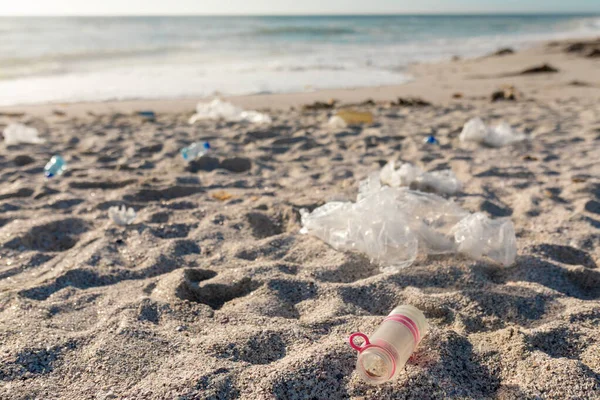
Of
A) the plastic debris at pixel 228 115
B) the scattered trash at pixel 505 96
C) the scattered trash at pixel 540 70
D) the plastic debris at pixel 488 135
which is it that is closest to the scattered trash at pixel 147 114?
the plastic debris at pixel 228 115

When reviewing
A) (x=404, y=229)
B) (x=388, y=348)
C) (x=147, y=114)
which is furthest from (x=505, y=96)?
(x=388, y=348)

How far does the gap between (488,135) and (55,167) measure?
2817mm

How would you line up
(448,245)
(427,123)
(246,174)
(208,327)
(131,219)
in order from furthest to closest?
(427,123) < (246,174) < (131,219) < (448,245) < (208,327)

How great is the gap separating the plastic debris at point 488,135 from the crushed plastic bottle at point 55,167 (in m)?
2.64

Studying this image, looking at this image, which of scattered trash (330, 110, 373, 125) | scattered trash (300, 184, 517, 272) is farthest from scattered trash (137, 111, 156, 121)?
scattered trash (300, 184, 517, 272)

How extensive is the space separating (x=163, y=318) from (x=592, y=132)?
11.2 feet

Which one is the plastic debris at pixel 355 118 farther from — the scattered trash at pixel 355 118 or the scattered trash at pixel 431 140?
the scattered trash at pixel 431 140

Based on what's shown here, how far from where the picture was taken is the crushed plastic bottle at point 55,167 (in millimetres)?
2969

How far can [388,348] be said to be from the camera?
1207mm

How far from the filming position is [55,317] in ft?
5.08

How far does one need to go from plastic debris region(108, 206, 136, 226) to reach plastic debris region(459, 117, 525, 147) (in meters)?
2.34

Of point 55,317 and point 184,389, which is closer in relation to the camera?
point 184,389

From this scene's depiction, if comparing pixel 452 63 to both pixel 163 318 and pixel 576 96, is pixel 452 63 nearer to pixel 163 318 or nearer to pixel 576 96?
pixel 576 96

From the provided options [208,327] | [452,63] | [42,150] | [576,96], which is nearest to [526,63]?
[452,63]
